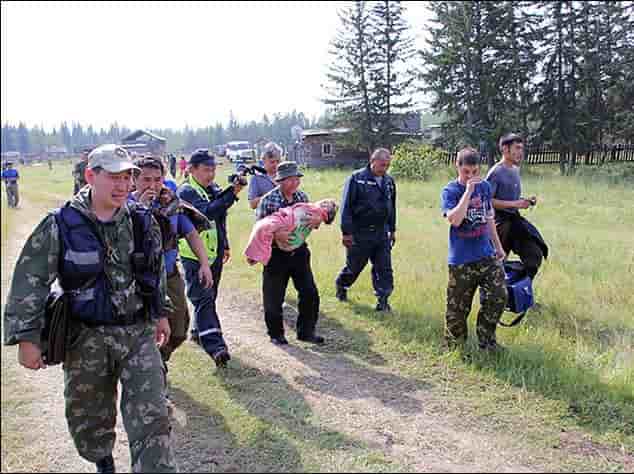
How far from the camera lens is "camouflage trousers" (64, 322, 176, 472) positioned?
288cm

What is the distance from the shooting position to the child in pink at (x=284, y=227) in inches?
206

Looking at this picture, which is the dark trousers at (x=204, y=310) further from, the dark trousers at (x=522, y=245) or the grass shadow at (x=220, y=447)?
the dark trousers at (x=522, y=245)

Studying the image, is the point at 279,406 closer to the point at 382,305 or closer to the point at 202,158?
the point at 202,158

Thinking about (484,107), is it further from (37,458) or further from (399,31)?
(37,458)

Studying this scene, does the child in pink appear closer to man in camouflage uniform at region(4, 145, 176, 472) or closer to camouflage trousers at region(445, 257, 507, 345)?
camouflage trousers at region(445, 257, 507, 345)

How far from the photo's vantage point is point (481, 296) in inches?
206

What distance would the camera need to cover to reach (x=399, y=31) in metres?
7.07

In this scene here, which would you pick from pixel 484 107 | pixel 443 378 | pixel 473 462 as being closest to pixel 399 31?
pixel 484 107

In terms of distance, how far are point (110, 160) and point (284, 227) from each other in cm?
254

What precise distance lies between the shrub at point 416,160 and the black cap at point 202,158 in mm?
4402

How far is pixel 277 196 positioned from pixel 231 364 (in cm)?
164

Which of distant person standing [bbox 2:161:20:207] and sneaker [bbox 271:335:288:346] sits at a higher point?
distant person standing [bbox 2:161:20:207]

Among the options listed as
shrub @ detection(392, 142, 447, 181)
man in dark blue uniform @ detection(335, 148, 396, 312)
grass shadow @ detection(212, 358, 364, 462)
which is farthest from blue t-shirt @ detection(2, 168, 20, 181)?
shrub @ detection(392, 142, 447, 181)

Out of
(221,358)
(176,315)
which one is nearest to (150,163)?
(176,315)
